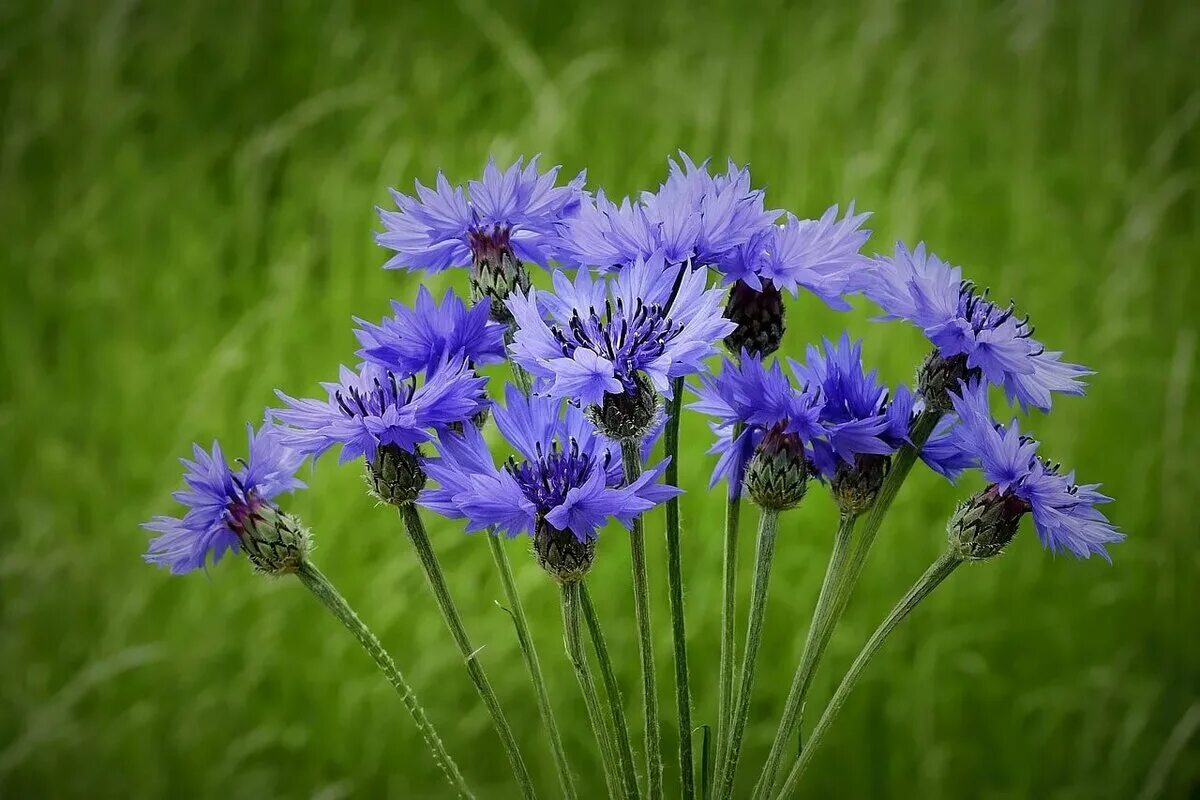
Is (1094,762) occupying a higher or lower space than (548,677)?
lower

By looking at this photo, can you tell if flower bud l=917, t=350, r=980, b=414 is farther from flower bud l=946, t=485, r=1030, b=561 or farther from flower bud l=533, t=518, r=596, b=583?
flower bud l=533, t=518, r=596, b=583

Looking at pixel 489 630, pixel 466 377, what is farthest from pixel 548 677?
pixel 466 377

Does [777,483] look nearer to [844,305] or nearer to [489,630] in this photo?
[844,305]

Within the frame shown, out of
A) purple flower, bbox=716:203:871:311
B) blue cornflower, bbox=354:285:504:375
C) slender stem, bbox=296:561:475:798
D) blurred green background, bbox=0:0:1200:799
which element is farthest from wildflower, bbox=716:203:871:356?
blurred green background, bbox=0:0:1200:799

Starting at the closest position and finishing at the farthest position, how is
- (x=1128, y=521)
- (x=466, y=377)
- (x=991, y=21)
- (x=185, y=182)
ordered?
1. (x=466, y=377)
2. (x=1128, y=521)
3. (x=185, y=182)
4. (x=991, y=21)

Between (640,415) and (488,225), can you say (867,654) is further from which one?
(488,225)

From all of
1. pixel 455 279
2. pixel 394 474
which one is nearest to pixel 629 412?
pixel 394 474

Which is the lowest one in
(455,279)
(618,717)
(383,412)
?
(618,717)

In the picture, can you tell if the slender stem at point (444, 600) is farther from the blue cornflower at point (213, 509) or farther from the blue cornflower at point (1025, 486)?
the blue cornflower at point (1025, 486)
